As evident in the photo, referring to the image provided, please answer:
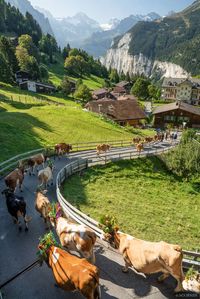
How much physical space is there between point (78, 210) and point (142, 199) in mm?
11108

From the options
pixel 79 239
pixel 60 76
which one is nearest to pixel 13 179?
pixel 79 239

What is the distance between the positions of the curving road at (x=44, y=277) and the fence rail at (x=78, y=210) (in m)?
0.89

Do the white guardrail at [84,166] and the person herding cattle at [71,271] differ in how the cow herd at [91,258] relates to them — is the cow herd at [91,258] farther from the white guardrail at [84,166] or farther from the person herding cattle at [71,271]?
the white guardrail at [84,166]

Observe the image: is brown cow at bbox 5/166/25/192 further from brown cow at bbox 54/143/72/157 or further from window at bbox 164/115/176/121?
window at bbox 164/115/176/121

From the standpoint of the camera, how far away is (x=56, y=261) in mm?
9398

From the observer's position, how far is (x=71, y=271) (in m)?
8.75

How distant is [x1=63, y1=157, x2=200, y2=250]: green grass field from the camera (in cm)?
1888

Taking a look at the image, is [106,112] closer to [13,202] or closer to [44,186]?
[44,186]

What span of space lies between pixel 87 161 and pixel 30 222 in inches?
534

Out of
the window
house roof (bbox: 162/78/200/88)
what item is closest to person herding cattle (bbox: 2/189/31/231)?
the window

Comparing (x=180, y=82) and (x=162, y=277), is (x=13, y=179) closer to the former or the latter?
A: (x=162, y=277)

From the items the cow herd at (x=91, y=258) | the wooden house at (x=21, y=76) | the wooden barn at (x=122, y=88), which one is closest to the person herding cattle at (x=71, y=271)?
the cow herd at (x=91, y=258)

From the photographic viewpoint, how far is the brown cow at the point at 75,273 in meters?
8.30

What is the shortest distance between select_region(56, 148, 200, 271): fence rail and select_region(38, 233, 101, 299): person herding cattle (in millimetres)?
2846
